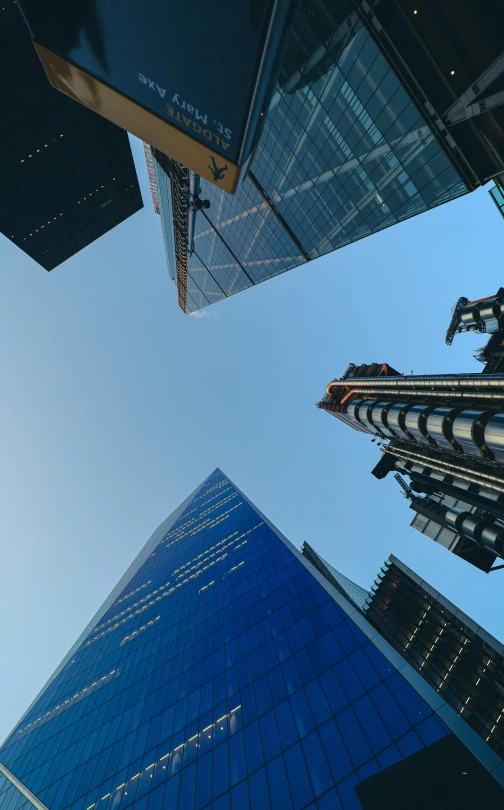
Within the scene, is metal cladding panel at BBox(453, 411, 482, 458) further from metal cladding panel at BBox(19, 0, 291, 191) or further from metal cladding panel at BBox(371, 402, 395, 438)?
metal cladding panel at BBox(19, 0, 291, 191)

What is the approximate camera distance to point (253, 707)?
22.3m

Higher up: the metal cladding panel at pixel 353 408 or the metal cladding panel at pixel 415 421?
the metal cladding panel at pixel 353 408

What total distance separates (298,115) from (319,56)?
5.75 meters

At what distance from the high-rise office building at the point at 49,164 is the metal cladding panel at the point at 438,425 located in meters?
60.9

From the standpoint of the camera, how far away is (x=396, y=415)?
39.1 m

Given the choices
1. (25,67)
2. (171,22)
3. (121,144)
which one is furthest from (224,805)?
(121,144)

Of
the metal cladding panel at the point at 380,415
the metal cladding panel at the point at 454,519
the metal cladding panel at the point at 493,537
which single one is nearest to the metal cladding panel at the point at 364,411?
the metal cladding panel at the point at 380,415

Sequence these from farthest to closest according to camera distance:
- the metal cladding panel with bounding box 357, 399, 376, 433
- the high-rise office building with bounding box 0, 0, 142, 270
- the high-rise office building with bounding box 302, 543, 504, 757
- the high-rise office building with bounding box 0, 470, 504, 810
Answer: the metal cladding panel with bounding box 357, 399, 376, 433
the high-rise office building with bounding box 0, 0, 142, 270
the high-rise office building with bounding box 302, 543, 504, 757
the high-rise office building with bounding box 0, 470, 504, 810

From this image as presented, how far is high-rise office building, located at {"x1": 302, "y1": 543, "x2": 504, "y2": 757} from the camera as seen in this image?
31.4 meters

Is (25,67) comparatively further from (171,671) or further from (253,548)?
(171,671)

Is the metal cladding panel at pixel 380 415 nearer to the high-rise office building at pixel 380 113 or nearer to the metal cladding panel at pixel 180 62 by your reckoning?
the high-rise office building at pixel 380 113

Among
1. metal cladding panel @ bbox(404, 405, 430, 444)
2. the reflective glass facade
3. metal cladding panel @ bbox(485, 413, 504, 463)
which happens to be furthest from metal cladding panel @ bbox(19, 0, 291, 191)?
metal cladding panel @ bbox(404, 405, 430, 444)

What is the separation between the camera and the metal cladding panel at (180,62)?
640cm

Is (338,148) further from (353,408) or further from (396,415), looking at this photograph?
(353,408)
